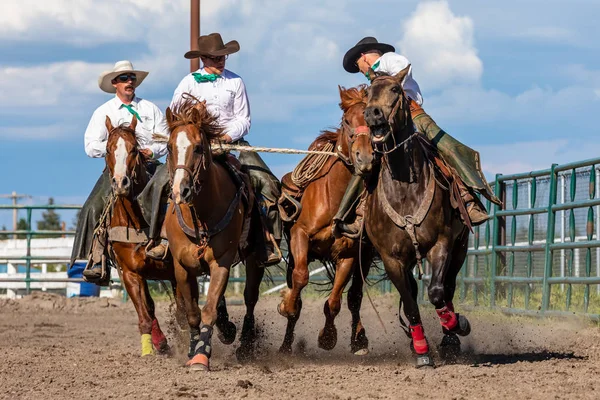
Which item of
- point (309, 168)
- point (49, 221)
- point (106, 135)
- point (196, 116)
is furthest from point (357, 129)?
point (49, 221)

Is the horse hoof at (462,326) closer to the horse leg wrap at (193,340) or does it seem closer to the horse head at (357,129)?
the horse head at (357,129)

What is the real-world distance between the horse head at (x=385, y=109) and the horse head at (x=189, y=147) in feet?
4.14

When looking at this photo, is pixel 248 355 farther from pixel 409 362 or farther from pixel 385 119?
pixel 385 119

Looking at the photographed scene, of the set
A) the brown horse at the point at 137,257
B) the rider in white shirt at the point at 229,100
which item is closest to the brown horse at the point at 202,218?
the rider in white shirt at the point at 229,100

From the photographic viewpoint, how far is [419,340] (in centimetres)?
798

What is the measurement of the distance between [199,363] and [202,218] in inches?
43.7

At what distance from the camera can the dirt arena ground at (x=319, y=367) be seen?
6.55 metres

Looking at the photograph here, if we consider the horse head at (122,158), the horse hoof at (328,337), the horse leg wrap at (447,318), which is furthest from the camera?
the horse hoof at (328,337)

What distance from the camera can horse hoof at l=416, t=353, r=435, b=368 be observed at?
7.86 m

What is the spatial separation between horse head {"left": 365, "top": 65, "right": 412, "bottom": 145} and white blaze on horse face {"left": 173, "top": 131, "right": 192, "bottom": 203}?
1325 mm

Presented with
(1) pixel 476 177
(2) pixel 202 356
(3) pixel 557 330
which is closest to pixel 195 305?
(2) pixel 202 356

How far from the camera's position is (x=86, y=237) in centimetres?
1000

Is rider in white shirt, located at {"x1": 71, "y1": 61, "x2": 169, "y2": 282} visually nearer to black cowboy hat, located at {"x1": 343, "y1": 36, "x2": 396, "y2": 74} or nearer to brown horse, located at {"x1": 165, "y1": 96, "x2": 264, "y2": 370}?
brown horse, located at {"x1": 165, "y1": 96, "x2": 264, "y2": 370}

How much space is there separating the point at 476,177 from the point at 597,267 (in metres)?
5.03
